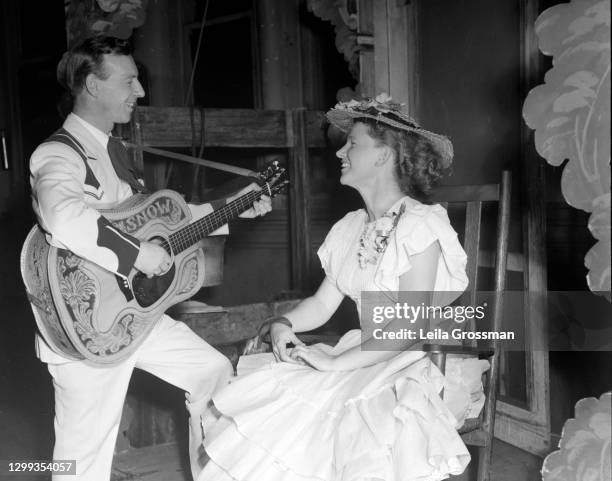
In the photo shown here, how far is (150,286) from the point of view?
3.24 meters

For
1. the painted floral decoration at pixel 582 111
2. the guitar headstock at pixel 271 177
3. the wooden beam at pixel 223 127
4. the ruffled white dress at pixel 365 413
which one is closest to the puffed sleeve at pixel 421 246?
the ruffled white dress at pixel 365 413

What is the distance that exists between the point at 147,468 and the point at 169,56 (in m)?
4.00

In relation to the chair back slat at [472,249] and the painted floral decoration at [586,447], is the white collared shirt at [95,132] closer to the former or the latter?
the chair back slat at [472,249]

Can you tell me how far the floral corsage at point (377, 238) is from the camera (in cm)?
285

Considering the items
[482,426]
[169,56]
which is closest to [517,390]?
[482,426]

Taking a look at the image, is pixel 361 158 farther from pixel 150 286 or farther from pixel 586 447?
pixel 586 447

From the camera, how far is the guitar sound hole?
3191 millimetres

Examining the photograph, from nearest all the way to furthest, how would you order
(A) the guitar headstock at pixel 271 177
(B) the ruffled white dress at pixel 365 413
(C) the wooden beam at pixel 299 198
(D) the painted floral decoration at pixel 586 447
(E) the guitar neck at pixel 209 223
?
1. (D) the painted floral decoration at pixel 586 447
2. (B) the ruffled white dress at pixel 365 413
3. (E) the guitar neck at pixel 209 223
4. (A) the guitar headstock at pixel 271 177
5. (C) the wooden beam at pixel 299 198

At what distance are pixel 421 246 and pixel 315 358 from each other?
0.53 meters

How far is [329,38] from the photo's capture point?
6133 mm

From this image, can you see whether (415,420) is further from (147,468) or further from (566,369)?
(147,468)

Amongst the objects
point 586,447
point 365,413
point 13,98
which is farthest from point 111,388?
point 13,98

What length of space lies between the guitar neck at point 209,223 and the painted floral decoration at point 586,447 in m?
1.71

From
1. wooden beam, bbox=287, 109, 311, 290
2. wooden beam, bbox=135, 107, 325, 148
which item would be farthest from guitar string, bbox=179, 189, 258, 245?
wooden beam, bbox=287, 109, 311, 290
